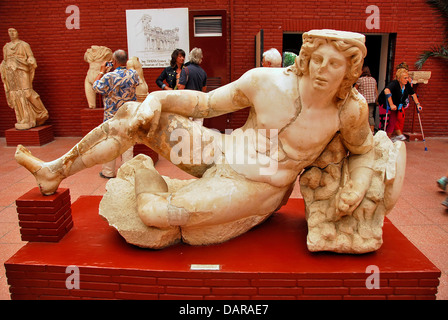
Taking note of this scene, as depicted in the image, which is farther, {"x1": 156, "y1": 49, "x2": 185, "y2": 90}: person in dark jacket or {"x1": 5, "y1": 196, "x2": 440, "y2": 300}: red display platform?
{"x1": 156, "y1": 49, "x2": 185, "y2": 90}: person in dark jacket

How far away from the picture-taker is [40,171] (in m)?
2.40

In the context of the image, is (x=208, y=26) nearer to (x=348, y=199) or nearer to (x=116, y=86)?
(x=116, y=86)

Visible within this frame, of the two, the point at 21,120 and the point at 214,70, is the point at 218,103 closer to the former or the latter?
the point at 214,70

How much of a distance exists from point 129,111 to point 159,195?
53 centimetres

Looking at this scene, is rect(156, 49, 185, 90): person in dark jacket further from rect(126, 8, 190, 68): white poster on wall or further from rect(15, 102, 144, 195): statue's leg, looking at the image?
rect(15, 102, 144, 195): statue's leg

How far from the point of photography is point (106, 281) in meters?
2.19

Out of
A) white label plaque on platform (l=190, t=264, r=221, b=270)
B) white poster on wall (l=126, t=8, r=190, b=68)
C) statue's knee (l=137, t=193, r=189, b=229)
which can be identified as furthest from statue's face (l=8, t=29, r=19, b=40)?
white label plaque on platform (l=190, t=264, r=221, b=270)

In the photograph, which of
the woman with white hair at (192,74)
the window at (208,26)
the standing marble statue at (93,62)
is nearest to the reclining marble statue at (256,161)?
the woman with white hair at (192,74)

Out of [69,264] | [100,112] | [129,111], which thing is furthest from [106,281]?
[100,112]

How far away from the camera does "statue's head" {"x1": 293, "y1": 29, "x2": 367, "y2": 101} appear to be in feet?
6.34

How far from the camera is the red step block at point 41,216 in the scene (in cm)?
242

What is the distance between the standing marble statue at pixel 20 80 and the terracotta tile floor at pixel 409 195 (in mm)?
739

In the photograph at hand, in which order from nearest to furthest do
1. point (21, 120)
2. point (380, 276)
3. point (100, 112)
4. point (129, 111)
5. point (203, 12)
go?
point (380, 276), point (129, 111), point (100, 112), point (203, 12), point (21, 120)

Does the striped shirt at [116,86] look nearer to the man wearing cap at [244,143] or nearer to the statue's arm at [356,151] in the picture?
the man wearing cap at [244,143]
